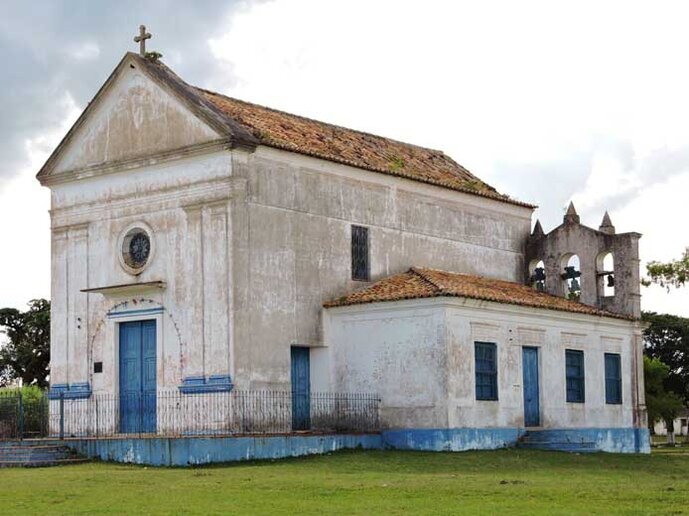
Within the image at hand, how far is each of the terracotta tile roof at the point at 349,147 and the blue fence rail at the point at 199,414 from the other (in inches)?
246

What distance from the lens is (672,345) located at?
284ft

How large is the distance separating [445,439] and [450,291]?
363 cm

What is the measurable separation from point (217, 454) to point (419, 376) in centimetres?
626

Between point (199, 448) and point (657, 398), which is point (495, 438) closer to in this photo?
point (199, 448)

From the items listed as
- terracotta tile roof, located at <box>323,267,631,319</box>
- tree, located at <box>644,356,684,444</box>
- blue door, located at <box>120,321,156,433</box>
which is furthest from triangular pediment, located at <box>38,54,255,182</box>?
tree, located at <box>644,356,684,444</box>

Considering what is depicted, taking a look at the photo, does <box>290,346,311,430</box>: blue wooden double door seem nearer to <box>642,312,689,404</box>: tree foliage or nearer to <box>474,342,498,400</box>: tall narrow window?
<box>474,342,498,400</box>: tall narrow window

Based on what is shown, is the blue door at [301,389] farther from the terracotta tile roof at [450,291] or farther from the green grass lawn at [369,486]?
the green grass lawn at [369,486]

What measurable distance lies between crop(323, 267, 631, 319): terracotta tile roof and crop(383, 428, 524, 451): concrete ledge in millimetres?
3276

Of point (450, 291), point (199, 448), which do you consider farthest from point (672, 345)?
point (199, 448)

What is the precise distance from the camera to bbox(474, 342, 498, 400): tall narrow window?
111 feet

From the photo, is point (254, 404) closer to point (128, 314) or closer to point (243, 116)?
point (128, 314)

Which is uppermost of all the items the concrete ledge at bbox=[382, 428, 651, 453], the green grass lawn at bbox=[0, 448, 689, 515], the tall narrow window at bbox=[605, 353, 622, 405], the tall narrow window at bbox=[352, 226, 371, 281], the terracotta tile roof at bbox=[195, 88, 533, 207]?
the terracotta tile roof at bbox=[195, 88, 533, 207]

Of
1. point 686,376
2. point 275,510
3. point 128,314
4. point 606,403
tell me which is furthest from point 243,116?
point 686,376

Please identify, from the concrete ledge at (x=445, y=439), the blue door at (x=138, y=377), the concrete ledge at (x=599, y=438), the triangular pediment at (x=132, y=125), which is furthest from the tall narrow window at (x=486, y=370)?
the triangular pediment at (x=132, y=125)
